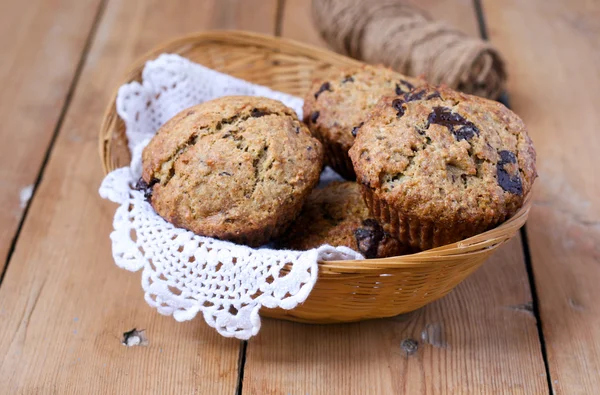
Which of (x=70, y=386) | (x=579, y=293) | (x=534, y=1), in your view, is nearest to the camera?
(x=70, y=386)

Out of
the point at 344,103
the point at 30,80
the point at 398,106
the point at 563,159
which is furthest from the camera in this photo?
the point at 30,80

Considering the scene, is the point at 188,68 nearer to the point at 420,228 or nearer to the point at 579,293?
the point at 420,228

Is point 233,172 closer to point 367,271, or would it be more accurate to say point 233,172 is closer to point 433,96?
point 367,271

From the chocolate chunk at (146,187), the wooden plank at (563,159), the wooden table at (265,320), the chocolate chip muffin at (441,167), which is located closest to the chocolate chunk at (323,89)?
the chocolate chip muffin at (441,167)

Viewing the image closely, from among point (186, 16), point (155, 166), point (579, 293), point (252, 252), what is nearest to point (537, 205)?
point (579, 293)

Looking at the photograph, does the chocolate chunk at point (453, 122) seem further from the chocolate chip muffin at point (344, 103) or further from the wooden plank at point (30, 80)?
the wooden plank at point (30, 80)

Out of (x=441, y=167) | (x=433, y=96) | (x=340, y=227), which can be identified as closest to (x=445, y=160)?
(x=441, y=167)
